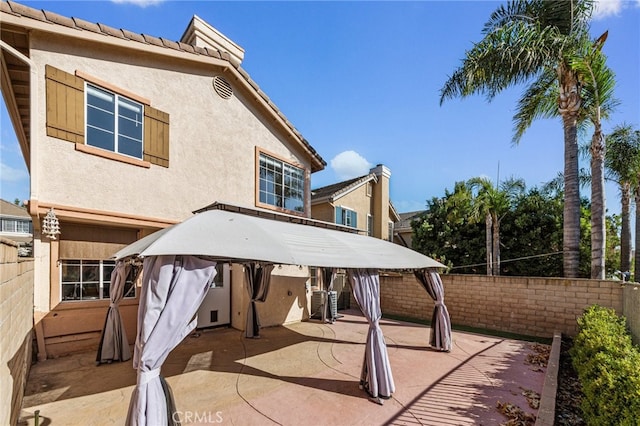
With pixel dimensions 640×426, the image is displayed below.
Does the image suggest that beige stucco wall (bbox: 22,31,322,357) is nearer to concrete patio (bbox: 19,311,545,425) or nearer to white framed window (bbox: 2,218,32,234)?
concrete patio (bbox: 19,311,545,425)

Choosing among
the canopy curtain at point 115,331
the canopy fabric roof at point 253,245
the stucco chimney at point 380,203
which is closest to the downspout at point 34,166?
the canopy curtain at point 115,331

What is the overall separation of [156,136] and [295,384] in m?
8.22

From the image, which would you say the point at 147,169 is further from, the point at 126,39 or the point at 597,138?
the point at 597,138

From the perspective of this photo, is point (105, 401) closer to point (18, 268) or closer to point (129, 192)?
point (18, 268)

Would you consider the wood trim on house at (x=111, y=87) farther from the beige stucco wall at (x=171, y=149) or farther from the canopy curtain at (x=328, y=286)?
the canopy curtain at (x=328, y=286)

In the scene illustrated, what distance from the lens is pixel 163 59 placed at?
378 inches

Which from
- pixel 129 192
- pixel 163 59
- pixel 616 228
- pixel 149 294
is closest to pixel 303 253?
pixel 149 294

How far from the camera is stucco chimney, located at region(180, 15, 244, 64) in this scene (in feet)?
37.2

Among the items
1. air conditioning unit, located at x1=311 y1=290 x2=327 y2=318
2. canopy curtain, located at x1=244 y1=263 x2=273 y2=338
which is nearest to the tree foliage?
air conditioning unit, located at x1=311 y1=290 x2=327 y2=318

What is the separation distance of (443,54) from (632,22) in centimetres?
571

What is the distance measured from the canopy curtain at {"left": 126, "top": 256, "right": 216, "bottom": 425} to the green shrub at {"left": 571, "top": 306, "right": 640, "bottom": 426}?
5940 millimetres

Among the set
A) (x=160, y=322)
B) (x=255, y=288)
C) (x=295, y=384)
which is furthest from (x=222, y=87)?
(x=295, y=384)

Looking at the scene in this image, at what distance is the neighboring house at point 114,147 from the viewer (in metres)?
7.25

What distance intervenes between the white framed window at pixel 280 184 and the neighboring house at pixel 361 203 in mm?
4625
